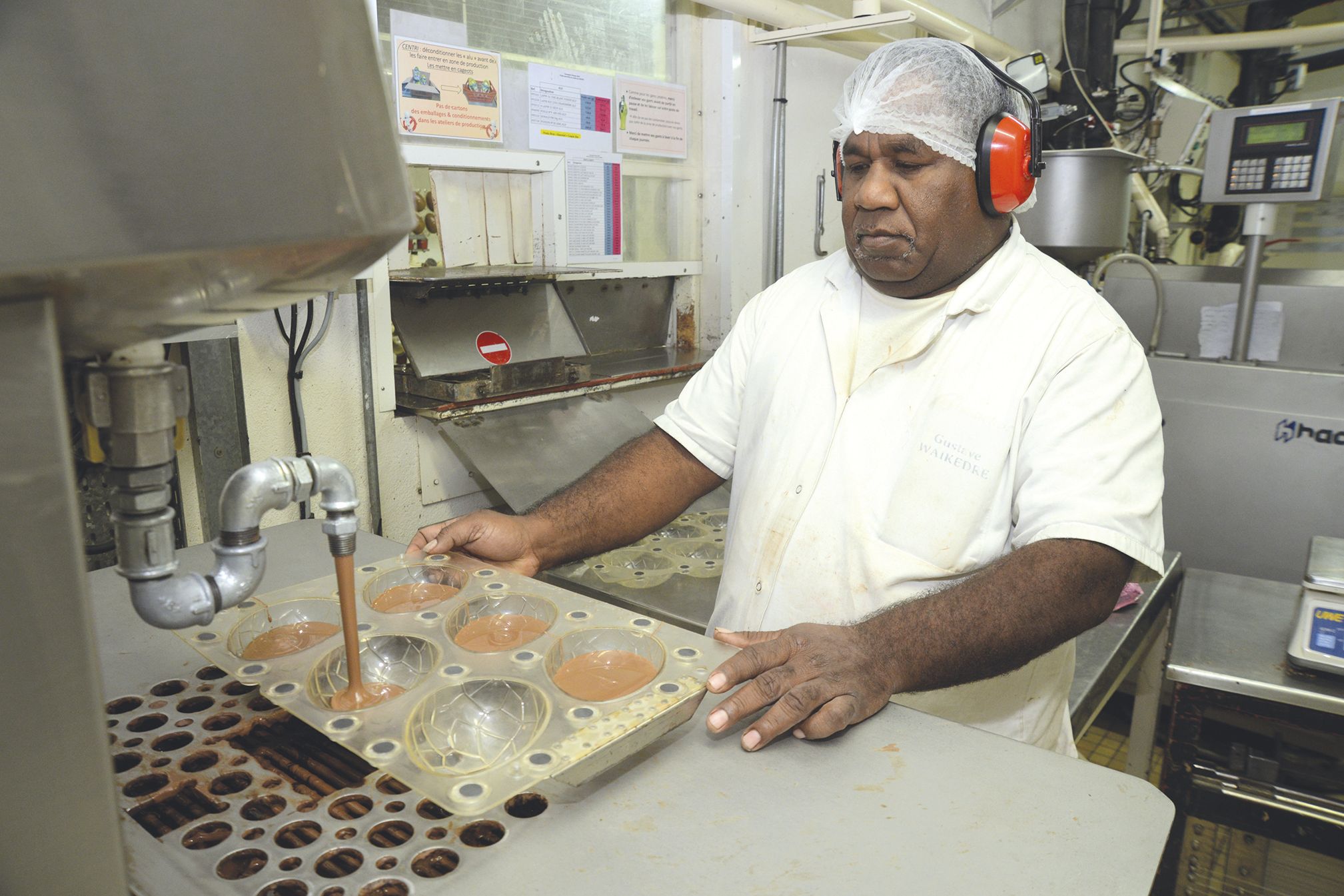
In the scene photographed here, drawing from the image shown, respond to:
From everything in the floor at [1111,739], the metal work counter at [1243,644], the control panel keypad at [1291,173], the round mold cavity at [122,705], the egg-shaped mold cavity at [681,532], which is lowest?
the floor at [1111,739]

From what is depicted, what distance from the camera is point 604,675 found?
3.32 feet

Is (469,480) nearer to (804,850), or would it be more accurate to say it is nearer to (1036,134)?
(1036,134)

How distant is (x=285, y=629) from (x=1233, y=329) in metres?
3.11

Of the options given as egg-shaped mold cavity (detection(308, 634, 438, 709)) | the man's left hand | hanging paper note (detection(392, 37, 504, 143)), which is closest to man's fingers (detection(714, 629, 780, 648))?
the man's left hand

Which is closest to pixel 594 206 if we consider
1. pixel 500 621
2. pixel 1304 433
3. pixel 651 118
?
pixel 651 118

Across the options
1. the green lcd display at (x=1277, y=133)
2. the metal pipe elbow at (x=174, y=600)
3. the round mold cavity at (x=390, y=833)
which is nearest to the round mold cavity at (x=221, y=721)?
the round mold cavity at (x=390, y=833)

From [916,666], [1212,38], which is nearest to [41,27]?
[916,666]

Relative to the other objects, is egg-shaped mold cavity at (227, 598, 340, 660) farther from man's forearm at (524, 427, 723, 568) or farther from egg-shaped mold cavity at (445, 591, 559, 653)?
man's forearm at (524, 427, 723, 568)

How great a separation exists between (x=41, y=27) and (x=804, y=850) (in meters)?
0.78

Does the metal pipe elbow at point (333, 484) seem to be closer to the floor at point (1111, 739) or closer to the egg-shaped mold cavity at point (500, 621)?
the egg-shaped mold cavity at point (500, 621)

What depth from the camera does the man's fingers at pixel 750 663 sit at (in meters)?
0.97

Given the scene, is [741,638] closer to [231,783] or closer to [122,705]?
[231,783]

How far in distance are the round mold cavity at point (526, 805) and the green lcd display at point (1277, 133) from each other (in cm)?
290

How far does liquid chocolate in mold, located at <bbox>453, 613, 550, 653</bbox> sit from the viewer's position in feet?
3.50
